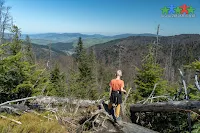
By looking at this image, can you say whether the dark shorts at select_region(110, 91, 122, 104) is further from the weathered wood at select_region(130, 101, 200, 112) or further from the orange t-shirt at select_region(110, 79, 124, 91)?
the weathered wood at select_region(130, 101, 200, 112)

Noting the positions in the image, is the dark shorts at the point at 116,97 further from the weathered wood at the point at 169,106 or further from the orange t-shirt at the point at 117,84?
the weathered wood at the point at 169,106

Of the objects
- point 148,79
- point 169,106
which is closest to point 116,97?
point 169,106

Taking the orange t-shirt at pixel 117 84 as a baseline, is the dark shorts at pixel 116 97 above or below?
below

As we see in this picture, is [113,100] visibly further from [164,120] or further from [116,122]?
[164,120]

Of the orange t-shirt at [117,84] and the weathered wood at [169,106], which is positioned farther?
the orange t-shirt at [117,84]

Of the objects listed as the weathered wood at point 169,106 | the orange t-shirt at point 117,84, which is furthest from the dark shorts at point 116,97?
the weathered wood at point 169,106

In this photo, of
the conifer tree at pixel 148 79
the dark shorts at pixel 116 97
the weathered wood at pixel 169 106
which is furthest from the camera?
the conifer tree at pixel 148 79

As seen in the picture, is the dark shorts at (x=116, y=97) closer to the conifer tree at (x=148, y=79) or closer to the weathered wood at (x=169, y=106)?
the weathered wood at (x=169, y=106)

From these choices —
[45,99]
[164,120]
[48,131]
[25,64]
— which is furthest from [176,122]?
[25,64]

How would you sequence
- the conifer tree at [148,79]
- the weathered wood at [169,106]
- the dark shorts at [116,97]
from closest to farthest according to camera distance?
the weathered wood at [169,106] → the dark shorts at [116,97] → the conifer tree at [148,79]

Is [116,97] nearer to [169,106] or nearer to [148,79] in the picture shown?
[169,106]

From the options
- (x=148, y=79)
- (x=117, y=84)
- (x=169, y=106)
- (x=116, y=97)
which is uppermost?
(x=117, y=84)

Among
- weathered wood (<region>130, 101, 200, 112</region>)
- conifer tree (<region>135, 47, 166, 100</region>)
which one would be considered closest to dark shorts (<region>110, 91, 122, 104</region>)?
weathered wood (<region>130, 101, 200, 112</region>)

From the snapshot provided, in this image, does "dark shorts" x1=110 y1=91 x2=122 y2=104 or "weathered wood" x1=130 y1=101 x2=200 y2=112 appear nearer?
"weathered wood" x1=130 y1=101 x2=200 y2=112
